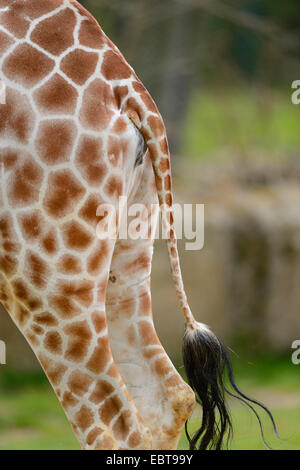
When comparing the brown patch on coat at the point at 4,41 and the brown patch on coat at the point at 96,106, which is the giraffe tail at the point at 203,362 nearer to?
the brown patch on coat at the point at 96,106

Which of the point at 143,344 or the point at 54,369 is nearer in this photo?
the point at 54,369

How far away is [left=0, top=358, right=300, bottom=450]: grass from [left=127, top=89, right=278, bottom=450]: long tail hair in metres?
1.63

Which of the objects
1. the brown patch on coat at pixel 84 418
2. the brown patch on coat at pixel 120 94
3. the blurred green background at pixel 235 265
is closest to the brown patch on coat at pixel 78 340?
the brown patch on coat at pixel 84 418

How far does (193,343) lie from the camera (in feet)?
8.38

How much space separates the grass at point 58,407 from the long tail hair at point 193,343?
163 centimetres

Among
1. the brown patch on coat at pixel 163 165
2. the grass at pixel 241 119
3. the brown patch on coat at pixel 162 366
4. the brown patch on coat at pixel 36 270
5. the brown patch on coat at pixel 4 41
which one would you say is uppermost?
the grass at pixel 241 119

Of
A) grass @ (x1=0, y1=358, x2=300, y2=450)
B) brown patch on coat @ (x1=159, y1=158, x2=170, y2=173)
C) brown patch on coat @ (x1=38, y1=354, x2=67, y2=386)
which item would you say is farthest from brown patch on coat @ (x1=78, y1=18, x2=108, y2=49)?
grass @ (x1=0, y1=358, x2=300, y2=450)

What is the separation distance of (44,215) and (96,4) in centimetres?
558

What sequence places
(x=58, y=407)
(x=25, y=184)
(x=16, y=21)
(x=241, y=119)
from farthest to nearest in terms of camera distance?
(x=241, y=119), (x=58, y=407), (x=16, y=21), (x=25, y=184)

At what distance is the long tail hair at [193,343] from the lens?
2.41 metres

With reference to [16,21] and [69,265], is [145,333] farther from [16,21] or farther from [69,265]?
[16,21]

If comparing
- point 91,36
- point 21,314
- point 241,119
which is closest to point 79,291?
point 21,314

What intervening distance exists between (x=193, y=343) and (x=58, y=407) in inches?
131
